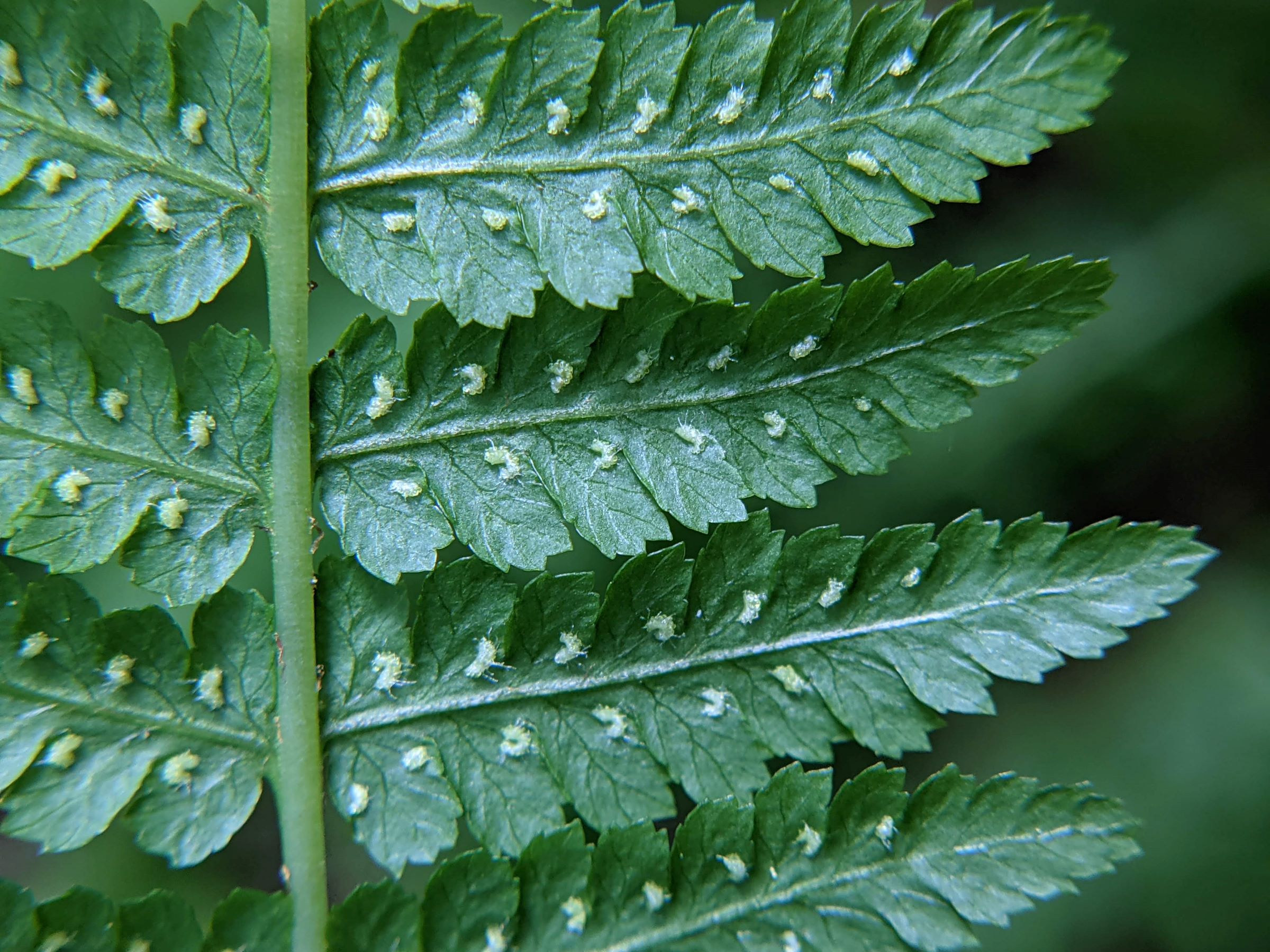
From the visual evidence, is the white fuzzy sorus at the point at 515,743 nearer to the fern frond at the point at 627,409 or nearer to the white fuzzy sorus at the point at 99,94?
the fern frond at the point at 627,409

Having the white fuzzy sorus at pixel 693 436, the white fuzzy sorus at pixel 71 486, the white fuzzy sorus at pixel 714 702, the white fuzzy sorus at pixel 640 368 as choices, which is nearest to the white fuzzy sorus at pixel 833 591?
the white fuzzy sorus at pixel 714 702

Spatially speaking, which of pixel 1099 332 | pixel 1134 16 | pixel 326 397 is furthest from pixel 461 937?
pixel 1134 16

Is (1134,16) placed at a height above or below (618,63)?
above

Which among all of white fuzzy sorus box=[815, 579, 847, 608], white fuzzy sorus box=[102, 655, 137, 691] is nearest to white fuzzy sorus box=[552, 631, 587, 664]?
white fuzzy sorus box=[815, 579, 847, 608]

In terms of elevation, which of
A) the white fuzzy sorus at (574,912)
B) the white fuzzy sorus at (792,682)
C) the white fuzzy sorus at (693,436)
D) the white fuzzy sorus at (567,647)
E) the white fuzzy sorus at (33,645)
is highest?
the white fuzzy sorus at (33,645)

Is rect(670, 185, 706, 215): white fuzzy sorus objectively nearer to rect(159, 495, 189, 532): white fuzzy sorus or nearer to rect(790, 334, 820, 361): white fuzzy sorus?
rect(790, 334, 820, 361): white fuzzy sorus

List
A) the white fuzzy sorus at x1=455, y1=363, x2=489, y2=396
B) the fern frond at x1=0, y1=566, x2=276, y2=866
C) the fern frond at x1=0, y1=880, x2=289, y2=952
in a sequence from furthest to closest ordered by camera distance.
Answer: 1. the white fuzzy sorus at x1=455, y1=363, x2=489, y2=396
2. the fern frond at x1=0, y1=566, x2=276, y2=866
3. the fern frond at x1=0, y1=880, x2=289, y2=952

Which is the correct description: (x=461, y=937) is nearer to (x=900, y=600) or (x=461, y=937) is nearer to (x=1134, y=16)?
(x=900, y=600)
